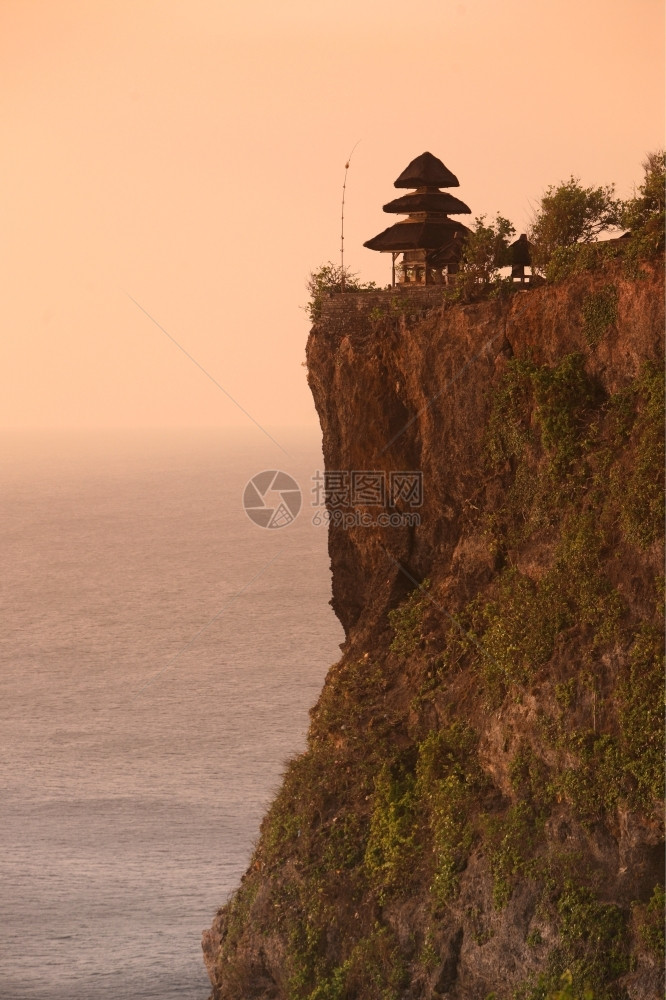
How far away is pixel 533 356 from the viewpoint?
29391 mm

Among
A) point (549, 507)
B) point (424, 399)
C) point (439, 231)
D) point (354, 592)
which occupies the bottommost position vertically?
point (354, 592)

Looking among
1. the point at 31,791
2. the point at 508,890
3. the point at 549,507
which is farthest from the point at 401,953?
the point at 31,791

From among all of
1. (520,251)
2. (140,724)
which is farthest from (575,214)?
(140,724)

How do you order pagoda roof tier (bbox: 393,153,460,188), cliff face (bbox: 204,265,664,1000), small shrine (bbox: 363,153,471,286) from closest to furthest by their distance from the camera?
cliff face (bbox: 204,265,664,1000), small shrine (bbox: 363,153,471,286), pagoda roof tier (bbox: 393,153,460,188)

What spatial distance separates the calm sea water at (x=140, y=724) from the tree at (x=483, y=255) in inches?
693

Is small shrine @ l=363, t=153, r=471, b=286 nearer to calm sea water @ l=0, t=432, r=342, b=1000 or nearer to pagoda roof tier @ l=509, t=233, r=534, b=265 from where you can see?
pagoda roof tier @ l=509, t=233, r=534, b=265

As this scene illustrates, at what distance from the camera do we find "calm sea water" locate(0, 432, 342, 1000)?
5306 centimetres

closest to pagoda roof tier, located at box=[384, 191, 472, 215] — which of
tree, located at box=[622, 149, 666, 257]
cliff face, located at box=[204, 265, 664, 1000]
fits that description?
cliff face, located at box=[204, 265, 664, 1000]

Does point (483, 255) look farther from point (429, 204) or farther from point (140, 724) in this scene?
Result: point (140, 724)

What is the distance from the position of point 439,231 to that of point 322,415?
5740mm

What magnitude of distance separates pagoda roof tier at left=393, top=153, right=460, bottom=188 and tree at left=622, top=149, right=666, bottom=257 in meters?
7.96

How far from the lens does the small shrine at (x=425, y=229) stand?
34.2 metres

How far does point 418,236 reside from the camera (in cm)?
3422

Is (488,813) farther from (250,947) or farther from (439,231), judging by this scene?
(439,231)
